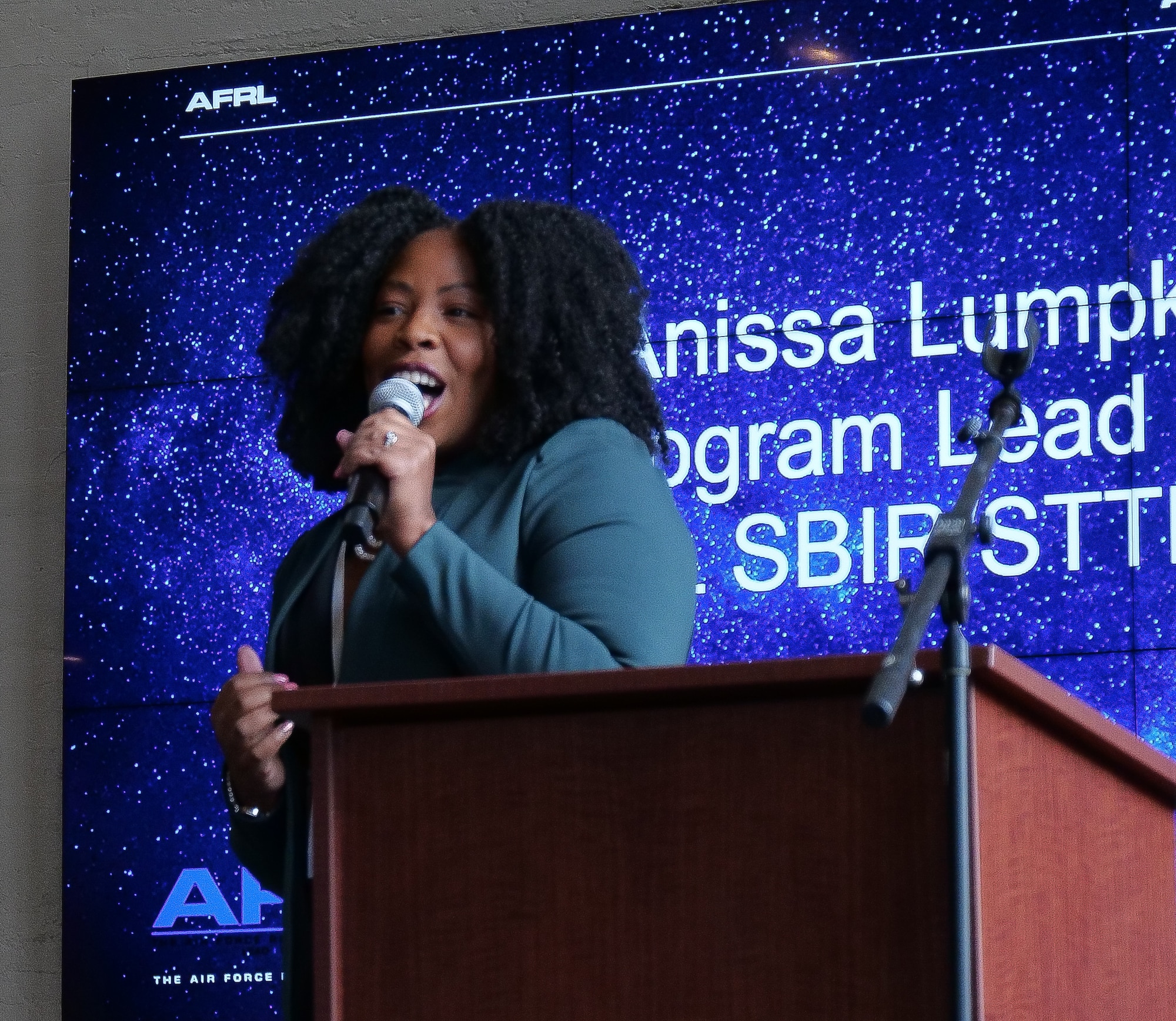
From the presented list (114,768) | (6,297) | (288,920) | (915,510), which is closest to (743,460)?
(915,510)

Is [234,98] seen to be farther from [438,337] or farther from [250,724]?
[250,724]

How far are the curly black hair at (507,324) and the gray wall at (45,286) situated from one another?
5.43 ft

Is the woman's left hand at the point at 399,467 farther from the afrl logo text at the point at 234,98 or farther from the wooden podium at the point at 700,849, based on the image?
the afrl logo text at the point at 234,98

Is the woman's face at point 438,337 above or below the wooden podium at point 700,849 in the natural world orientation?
above

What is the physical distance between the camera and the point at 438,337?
81.8 inches

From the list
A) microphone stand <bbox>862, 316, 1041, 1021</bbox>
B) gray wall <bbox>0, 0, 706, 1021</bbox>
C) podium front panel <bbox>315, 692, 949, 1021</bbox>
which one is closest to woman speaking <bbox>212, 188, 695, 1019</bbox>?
podium front panel <bbox>315, 692, 949, 1021</bbox>

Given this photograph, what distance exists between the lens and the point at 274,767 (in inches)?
69.2

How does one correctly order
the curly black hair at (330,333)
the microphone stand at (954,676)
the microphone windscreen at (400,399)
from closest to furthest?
the microphone stand at (954,676) → the microphone windscreen at (400,399) → the curly black hair at (330,333)

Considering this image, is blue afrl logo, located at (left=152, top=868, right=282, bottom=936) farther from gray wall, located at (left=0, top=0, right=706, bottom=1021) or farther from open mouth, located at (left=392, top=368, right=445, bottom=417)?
open mouth, located at (left=392, top=368, right=445, bottom=417)

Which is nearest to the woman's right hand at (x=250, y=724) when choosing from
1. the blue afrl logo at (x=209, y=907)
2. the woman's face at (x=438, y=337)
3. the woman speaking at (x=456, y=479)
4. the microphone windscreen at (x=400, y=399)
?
the woman speaking at (x=456, y=479)

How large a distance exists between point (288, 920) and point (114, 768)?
213 cm

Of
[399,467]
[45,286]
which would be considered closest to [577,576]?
[399,467]

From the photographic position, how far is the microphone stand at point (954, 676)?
48.8 inches

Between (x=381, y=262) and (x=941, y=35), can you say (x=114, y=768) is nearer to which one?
(x=381, y=262)
